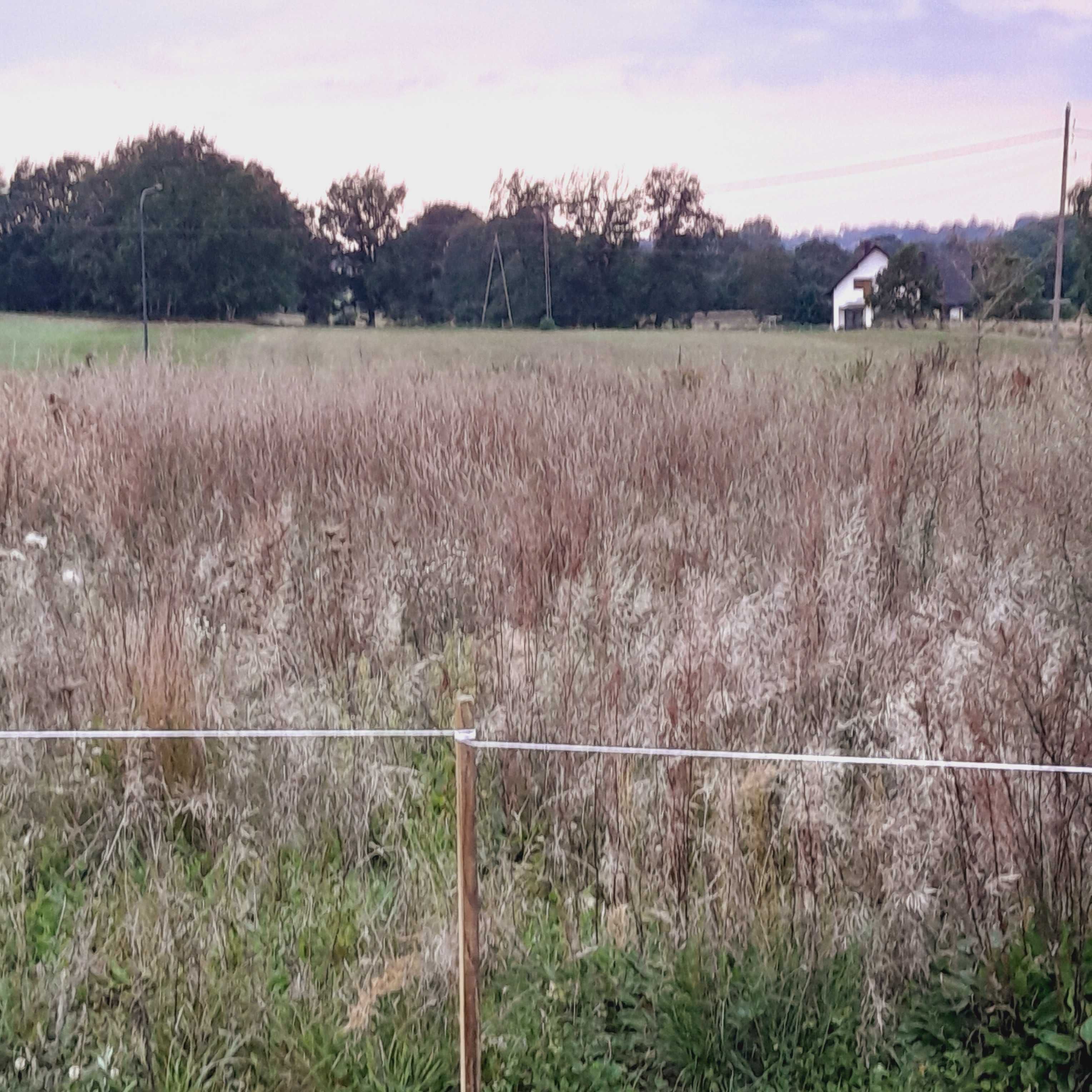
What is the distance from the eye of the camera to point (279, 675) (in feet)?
11.0

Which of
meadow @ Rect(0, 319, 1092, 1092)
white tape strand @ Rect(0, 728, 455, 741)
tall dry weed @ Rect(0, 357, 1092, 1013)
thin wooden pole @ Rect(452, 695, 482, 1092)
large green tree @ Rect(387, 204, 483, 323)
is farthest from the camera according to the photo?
large green tree @ Rect(387, 204, 483, 323)

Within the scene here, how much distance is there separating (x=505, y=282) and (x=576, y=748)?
747cm

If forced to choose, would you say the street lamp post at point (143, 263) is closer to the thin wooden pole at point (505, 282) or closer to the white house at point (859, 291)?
the thin wooden pole at point (505, 282)

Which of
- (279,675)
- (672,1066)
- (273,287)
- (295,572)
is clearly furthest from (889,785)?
(273,287)

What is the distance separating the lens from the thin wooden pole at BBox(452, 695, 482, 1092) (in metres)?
1.66

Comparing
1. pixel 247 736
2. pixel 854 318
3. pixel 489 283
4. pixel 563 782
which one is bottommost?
pixel 563 782

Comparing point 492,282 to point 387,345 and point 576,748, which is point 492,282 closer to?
point 387,345

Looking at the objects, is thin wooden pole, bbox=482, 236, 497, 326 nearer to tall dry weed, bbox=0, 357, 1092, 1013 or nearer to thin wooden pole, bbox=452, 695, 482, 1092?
tall dry weed, bbox=0, 357, 1092, 1013

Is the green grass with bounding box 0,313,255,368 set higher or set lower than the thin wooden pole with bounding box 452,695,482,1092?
higher

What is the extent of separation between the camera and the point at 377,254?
358 inches

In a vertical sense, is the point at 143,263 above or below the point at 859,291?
above

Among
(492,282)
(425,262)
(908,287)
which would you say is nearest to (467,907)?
(908,287)

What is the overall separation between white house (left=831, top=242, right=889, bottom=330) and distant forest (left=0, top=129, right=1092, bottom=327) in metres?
0.14

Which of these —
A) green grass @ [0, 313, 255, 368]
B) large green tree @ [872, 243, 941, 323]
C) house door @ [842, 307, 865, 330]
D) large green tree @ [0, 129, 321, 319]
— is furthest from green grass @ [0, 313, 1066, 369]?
large green tree @ [872, 243, 941, 323]
